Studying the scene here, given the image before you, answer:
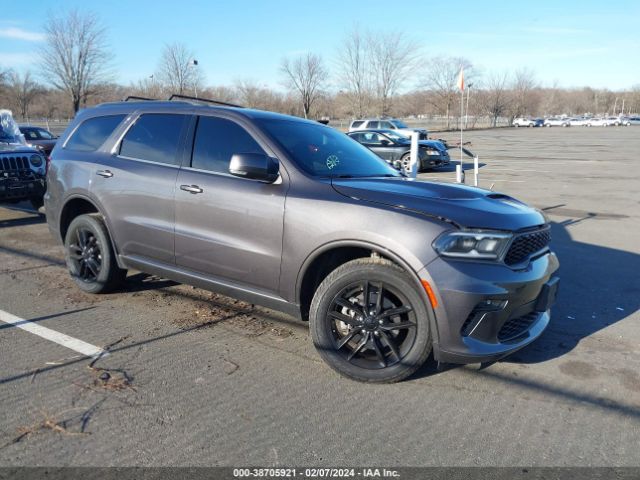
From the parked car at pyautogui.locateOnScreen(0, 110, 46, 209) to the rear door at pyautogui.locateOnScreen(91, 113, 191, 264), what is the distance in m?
4.88

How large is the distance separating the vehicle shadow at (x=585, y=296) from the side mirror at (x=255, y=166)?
2209mm

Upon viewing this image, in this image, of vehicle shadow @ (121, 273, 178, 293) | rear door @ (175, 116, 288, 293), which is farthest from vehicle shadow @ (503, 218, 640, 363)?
vehicle shadow @ (121, 273, 178, 293)

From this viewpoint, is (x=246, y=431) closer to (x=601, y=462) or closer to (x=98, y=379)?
(x=98, y=379)

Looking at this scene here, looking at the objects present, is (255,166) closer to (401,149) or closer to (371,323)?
(371,323)

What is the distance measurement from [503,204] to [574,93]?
153 m

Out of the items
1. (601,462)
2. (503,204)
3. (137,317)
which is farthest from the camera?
(137,317)

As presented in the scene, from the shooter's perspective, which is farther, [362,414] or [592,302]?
[592,302]

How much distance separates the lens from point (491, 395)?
11.0 feet

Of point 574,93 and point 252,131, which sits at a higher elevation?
point 574,93

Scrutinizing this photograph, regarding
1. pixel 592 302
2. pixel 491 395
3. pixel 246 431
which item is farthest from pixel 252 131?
pixel 592 302

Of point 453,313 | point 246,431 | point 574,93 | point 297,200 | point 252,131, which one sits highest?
point 574,93

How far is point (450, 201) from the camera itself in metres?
3.40

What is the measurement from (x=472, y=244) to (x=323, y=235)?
0.97 metres

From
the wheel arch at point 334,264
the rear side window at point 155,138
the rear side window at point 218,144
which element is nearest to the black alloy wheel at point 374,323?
the wheel arch at point 334,264
